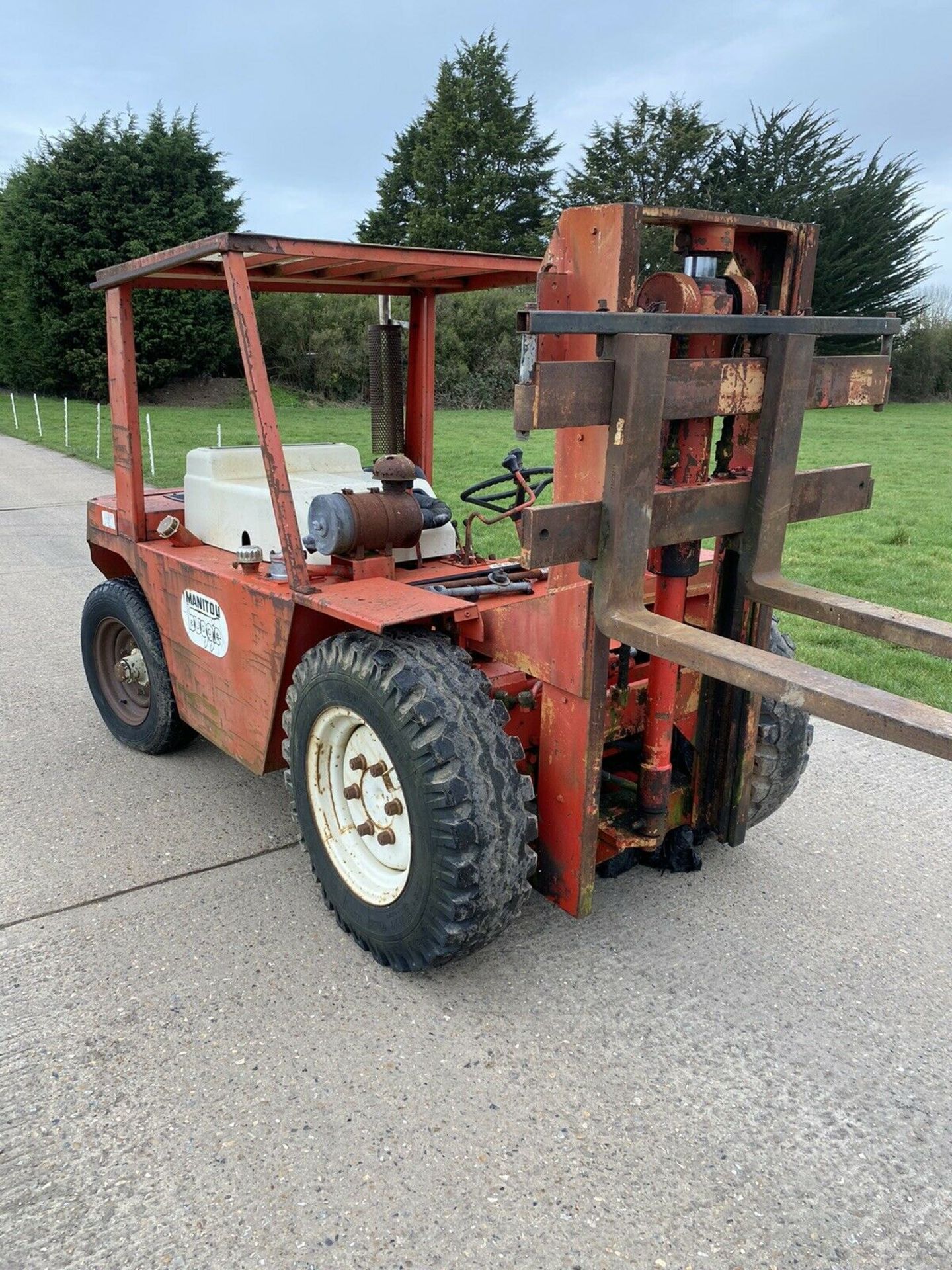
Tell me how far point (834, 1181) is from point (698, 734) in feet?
4.75

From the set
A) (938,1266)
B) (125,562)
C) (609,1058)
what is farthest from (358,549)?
(938,1266)

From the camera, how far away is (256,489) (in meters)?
3.77

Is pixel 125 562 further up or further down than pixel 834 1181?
further up

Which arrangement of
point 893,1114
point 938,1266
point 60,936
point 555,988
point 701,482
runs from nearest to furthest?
point 938,1266
point 893,1114
point 701,482
point 555,988
point 60,936

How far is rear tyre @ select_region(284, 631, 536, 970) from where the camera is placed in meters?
2.69

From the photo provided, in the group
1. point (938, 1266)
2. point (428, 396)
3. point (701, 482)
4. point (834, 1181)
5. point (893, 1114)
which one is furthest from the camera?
point (428, 396)

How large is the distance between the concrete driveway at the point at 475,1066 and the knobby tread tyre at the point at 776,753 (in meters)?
0.34

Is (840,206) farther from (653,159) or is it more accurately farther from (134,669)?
(134,669)

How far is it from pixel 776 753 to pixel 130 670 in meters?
2.98

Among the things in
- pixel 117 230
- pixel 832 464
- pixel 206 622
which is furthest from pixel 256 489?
pixel 117 230

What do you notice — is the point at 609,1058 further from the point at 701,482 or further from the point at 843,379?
the point at 843,379

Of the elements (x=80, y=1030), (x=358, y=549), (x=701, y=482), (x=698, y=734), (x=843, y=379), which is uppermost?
(x=843, y=379)

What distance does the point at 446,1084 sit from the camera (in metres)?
2.62

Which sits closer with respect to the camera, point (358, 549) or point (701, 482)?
point (701, 482)
